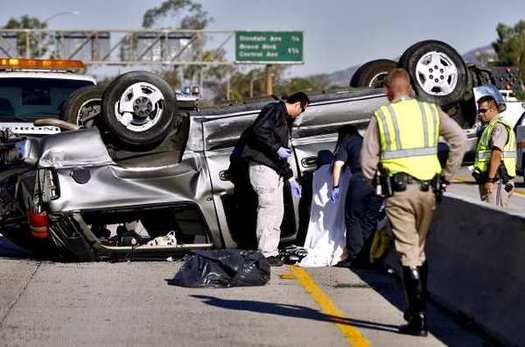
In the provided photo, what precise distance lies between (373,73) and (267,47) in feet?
155

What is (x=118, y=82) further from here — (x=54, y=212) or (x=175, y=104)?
(x=54, y=212)

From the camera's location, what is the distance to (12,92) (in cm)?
1594

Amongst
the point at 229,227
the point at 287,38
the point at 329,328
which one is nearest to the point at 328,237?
the point at 229,227

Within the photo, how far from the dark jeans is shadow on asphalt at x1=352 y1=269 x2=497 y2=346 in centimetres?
41

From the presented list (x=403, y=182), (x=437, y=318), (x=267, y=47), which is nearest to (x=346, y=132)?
(x=437, y=318)

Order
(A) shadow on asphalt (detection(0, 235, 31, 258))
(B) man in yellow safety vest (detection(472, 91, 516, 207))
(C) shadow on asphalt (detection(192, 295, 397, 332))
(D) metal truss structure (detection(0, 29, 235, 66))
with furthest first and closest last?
(D) metal truss structure (detection(0, 29, 235, 66)) → (A) shadow on asphalt (detection(0, 235, 31, 258)) → (B) man in yellow safety vest (detection(472, 91, 516, 207)) → (C) shadow on asphalt (detection(192, 295, 397, 332))

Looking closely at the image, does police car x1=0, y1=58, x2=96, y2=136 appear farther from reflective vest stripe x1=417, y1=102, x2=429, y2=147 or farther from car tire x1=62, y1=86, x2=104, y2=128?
reflective vest stripe x1=417, y1=102, x2=429, y2=147

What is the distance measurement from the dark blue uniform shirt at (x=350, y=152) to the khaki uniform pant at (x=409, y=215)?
372 cm

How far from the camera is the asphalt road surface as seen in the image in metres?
8.56

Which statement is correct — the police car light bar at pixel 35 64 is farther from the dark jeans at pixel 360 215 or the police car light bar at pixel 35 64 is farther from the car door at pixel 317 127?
the dark jeans at pixel 360 215

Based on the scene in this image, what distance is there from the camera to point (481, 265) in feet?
30.1

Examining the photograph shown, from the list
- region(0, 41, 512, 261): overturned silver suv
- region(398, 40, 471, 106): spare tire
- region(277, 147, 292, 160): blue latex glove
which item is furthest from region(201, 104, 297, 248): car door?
region(398, 40, 471, 106): spare tire

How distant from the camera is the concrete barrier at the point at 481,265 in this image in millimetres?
8297

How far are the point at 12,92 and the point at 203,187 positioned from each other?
4.61m
